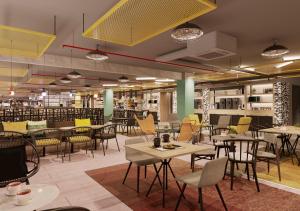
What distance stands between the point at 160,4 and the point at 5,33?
2.95m

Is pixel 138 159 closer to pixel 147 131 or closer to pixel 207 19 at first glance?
pixel 207 19

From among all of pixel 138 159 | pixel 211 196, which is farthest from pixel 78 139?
pixel 211 196

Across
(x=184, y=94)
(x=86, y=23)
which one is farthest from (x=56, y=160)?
(x=184, y=94)

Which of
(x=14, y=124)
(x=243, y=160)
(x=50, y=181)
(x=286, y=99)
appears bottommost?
(x=50, y=181)

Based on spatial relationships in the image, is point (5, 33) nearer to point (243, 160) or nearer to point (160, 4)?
point (160, 4)

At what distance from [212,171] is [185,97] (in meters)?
7.73

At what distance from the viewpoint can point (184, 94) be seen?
9961 mm

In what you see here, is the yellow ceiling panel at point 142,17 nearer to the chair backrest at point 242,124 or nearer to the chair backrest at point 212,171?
the chair backrest at point 212,171

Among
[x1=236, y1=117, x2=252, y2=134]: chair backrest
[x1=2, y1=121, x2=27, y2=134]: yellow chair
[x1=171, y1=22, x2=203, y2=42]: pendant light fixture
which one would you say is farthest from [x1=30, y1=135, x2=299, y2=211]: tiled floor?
[x1=171, y1=22, x2=203, y2=42]: pendant light fixture

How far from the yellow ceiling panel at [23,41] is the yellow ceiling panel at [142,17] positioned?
3.52 feet

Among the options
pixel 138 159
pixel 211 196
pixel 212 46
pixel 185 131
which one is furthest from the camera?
pixel 185 131

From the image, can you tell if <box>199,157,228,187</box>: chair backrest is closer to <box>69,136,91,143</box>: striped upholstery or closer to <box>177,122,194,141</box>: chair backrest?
<box>177,122,194,141</box>: chair backrest

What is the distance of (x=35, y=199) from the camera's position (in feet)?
4.57

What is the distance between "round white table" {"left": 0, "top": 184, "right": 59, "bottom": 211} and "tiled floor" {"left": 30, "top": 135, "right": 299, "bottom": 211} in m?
1.66
